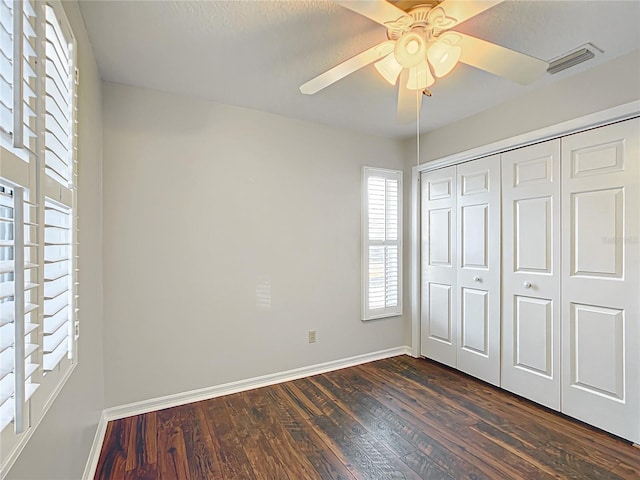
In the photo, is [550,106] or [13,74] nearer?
[13,74]

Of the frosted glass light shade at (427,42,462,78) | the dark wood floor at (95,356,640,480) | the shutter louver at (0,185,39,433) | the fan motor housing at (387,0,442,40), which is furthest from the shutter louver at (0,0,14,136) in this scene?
the dark wood floor at (95,356,640,480)

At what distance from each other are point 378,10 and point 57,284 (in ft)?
5.25

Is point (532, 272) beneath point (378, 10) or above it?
beneath

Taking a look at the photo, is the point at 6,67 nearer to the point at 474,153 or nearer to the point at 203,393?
the point at 203,393

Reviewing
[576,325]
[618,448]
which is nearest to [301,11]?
[576,325]

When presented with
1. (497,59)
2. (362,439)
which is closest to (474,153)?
(497,59)

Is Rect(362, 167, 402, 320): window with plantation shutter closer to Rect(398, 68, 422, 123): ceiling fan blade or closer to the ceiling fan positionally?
Rect(398, 68, 422, 123): ceiling fan blade

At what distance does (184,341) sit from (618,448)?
2.91m

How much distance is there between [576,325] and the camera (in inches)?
88.8

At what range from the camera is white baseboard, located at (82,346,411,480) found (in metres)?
1.92

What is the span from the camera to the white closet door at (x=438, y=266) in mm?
3135

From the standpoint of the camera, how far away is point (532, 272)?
8.24 ft

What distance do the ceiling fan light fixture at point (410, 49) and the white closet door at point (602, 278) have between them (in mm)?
1508

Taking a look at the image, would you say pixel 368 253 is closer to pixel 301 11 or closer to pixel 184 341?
pixel 184 341
